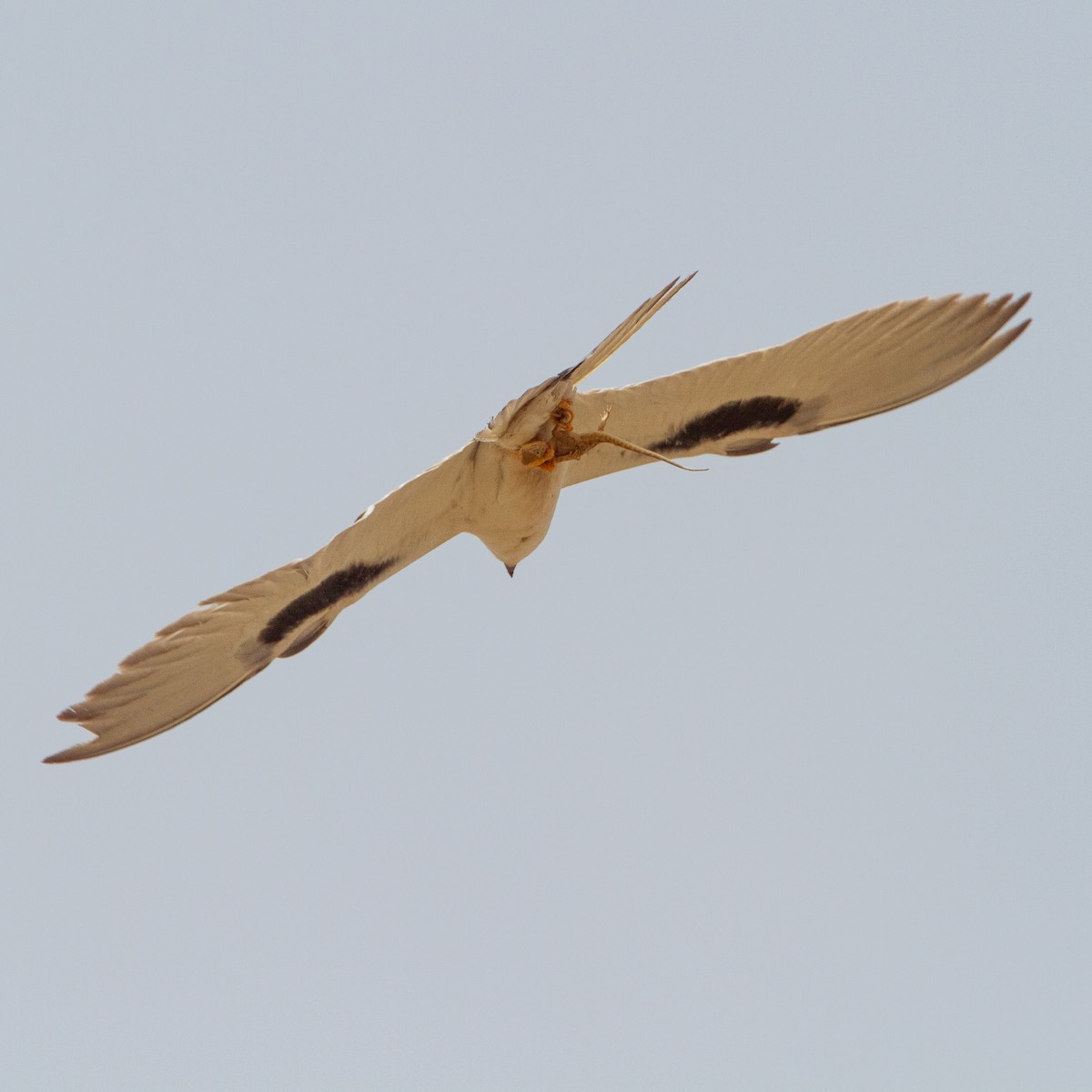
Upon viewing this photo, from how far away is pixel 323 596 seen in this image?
37.9ft

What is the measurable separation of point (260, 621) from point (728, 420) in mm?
2987

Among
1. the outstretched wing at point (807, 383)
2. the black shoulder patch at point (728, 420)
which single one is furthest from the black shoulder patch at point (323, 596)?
the black shoulder patch at point (728, 420)

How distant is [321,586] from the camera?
11469mm

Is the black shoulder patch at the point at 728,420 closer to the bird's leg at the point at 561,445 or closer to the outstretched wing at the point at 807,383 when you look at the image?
the outstretched wing at the point at 807,383

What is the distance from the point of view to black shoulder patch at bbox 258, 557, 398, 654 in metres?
11.5

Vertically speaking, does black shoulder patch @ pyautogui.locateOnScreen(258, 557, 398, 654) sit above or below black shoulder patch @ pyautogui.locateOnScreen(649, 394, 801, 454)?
above

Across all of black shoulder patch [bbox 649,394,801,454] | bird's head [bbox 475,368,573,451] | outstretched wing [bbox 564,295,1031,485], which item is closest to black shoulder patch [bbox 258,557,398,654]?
bird's head [bbox 475,368,573,451]

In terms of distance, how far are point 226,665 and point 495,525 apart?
5.73 ft

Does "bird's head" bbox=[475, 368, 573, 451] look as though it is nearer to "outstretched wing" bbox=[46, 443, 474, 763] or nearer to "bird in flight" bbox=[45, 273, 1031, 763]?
"bird in flight" bbox=[45, 273, 1031, 763]

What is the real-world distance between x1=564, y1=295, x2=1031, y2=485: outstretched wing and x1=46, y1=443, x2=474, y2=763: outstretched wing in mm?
982

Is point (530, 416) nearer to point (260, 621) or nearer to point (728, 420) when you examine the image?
point (728, 420)

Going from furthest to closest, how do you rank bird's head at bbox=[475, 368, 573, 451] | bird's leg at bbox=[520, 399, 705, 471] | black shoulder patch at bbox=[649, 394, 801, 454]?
black shoulder patch at bbox=[649, 394, 801, 454] → bird's leg at bbox=[520, 399, 705, 471] → bird's head at bbox=[475, 368, 573, 451]

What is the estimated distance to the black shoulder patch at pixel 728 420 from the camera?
11945 millimetres

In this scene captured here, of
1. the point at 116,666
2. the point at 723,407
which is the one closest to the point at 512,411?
the point at 723,407
